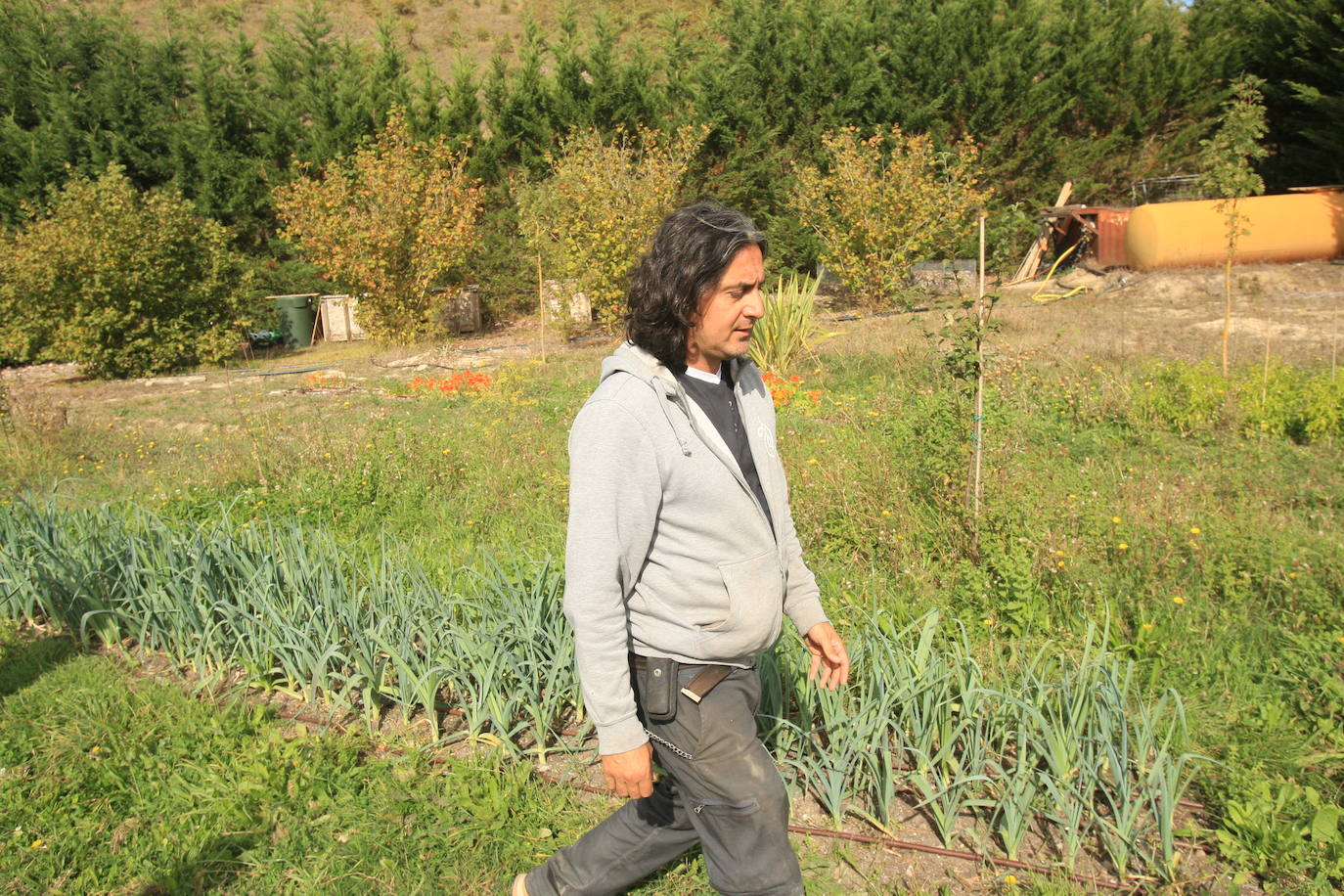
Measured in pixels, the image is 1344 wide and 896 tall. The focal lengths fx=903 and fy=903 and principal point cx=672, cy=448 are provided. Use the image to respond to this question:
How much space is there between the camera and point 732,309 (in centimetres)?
173

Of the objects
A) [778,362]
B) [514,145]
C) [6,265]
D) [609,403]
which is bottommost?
[778,362]

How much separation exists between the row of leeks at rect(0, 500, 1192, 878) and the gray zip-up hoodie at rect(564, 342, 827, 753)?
2.35 feet

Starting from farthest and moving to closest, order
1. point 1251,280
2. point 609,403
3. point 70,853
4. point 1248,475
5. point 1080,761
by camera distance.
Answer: point 1251,280 → point 1248,475 → point 70,853 → point 1080,761 → point 609,403

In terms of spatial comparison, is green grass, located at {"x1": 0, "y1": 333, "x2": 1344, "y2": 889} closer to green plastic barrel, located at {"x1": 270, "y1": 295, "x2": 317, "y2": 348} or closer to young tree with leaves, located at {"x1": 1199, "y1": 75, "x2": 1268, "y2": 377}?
young tree with leaves, located at {"x1": 1199, "y1": 75, "x2": 1268, "y2": 377}

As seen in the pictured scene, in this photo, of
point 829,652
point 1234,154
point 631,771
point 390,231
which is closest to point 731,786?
point 631,771

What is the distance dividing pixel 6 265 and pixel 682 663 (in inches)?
561

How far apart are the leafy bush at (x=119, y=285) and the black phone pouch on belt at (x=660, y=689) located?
12.8 m

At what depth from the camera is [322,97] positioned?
55.0 feet

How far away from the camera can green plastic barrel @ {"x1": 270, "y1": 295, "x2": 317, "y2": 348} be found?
16094mm

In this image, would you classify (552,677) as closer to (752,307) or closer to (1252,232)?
(752,307)

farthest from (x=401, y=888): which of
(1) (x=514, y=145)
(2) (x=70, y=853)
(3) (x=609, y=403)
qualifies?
(1) (x=514, y=145)

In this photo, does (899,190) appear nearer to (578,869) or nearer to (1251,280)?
(1251,280)

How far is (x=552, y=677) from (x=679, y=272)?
4.63 feet

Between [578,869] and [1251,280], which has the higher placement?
[1251,280]
